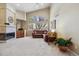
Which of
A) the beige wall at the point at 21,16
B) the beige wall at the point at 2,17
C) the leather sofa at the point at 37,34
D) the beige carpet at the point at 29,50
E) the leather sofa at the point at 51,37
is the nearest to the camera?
the beige carpet at the point at 29,50

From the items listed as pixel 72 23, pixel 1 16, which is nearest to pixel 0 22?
pixel 1 16

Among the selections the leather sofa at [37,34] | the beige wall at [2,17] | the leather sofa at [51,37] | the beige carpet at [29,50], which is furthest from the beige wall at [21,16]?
the beige carpet at [29,50]

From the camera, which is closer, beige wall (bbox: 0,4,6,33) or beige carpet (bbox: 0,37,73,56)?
beige carpet (bbox: 0,37,73,56)

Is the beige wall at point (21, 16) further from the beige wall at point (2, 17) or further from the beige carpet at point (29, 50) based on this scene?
the beige carpet at point (29, 50)

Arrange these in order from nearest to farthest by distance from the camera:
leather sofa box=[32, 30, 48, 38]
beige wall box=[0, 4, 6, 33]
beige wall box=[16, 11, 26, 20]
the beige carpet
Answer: the beige carpet < beige wall box=[0, 4, 6, 33] < beige wall box=[16, 11, 26, 20] < leather sofa box=[32, 30, 48, 38]

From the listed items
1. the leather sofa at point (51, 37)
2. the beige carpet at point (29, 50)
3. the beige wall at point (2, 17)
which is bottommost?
the beige carpet at point (29, 50)

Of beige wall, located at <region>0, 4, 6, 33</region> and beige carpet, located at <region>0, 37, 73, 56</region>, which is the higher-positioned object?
beige wall, located at <region>0, 4, 6, 33</region>

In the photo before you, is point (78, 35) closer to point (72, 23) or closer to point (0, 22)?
point (72, 23)

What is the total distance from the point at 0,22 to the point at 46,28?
530cm

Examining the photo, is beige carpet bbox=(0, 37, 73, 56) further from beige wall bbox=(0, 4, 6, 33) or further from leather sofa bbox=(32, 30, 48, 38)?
leather sofa bbox=(32, 30, 48, 38)

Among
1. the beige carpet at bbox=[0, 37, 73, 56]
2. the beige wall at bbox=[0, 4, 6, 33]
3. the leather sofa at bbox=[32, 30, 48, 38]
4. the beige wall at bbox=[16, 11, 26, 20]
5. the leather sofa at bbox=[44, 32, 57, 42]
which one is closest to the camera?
the beige carpet at bbox=[0, 37, 73, 56]

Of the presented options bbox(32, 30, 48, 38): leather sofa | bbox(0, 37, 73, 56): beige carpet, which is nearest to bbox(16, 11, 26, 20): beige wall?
bbox(32, 30, 48, 38): leather sofa

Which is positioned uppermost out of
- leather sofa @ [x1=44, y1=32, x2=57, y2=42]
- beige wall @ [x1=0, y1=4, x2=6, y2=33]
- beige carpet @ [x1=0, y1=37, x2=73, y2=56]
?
beige wall @ [x1=0, y1=4, x2=6, y2=33]

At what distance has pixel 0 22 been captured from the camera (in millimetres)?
7039
